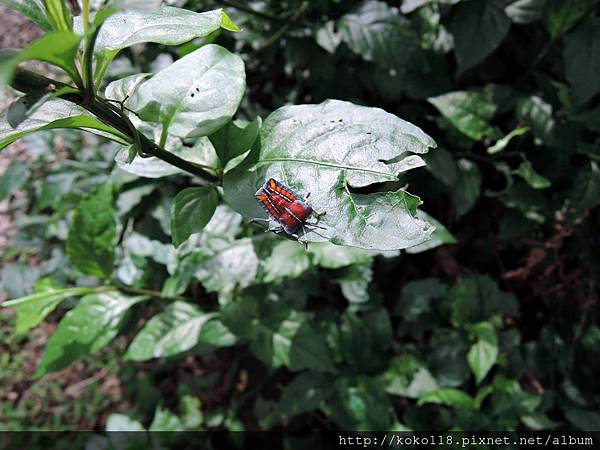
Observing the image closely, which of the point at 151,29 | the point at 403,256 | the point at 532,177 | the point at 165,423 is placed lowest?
the point at 165,423

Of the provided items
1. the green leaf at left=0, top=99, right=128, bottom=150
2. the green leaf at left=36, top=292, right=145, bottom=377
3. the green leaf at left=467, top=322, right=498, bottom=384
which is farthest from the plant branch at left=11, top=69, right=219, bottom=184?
the green leaf at left=467, top=322, right=498, bottom=384

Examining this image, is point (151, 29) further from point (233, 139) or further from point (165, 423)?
point (165, 423)

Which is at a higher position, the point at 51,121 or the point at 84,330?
the point at 51,121

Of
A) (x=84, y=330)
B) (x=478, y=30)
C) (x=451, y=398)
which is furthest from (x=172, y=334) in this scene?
(x=478, y=30)

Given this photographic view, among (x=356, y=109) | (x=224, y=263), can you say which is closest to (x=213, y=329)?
(x=224, y=263)

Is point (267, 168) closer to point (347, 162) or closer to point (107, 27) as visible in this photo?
point (347, 162)

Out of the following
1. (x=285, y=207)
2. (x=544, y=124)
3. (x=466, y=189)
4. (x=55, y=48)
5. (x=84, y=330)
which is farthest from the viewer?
(x=466, y=189)
